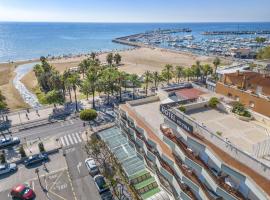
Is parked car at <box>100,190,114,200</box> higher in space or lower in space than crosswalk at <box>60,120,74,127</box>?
lower

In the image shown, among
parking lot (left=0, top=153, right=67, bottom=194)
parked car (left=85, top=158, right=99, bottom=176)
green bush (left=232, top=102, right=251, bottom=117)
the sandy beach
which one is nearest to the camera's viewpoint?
green bush (left=232, top=102, right=251, bottom=117)

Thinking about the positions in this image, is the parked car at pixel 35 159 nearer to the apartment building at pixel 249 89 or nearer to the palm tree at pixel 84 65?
the apartment building at pixel 249 89

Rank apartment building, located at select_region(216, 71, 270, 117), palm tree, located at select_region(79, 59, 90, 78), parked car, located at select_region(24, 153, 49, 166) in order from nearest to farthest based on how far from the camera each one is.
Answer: apartment building, located at select_region(216, 71, 270, 117) → parked car, located at select_region(24, 153, 49, 166) → palm tree, located at select_region(79, 59, 90, 78)

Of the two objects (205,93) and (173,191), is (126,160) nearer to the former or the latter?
(173,191)

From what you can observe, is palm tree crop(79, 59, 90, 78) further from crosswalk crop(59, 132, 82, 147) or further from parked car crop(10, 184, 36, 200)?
parked car crop(10, 184, 36, 200)

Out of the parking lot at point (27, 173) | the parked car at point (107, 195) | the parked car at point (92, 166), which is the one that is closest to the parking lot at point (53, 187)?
the parking lot at point (27, 173)

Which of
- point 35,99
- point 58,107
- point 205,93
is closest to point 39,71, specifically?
point 35,99

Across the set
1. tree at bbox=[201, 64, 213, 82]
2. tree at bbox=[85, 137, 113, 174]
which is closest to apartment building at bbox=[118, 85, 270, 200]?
tree at bbox=[85, 137, 113, 174]
